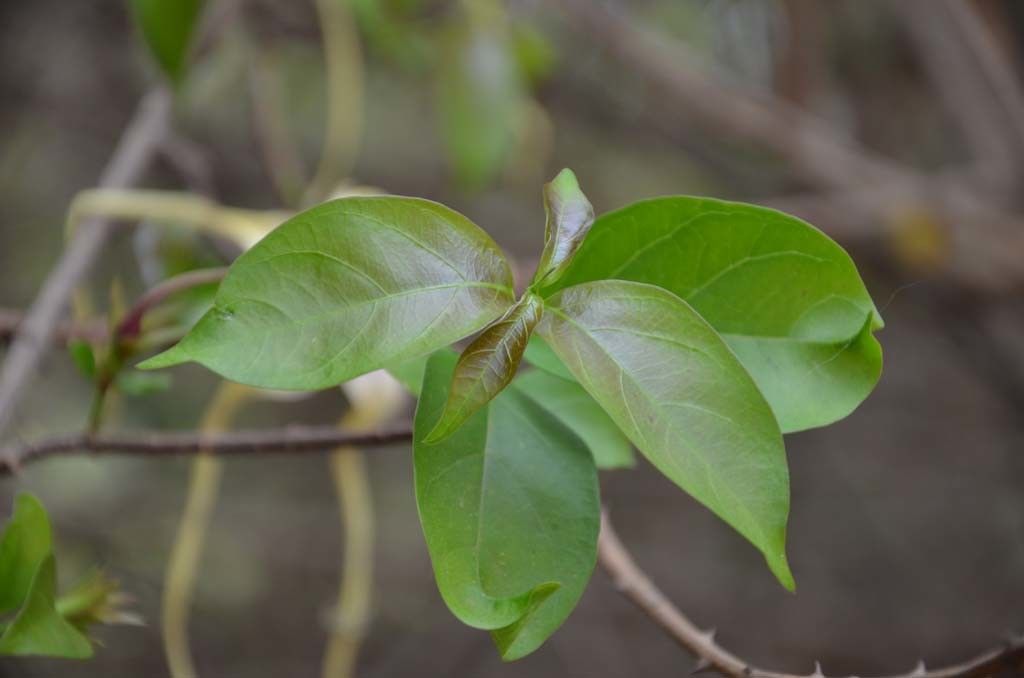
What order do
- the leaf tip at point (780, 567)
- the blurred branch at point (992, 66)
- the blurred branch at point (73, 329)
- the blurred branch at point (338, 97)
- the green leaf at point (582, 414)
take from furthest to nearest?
1. the blurred branch at point (992, 66)
2. the blurred branch at point (338, 97)
3. the blurred branch at point (73, 329)
4. the green leaf at point (582, 414)
5. the leaf tip at point (780, 567)

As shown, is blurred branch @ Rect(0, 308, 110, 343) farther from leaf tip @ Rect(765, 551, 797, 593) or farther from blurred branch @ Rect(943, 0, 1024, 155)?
blurred branch @ Rect(943, 0, 1024, 155)

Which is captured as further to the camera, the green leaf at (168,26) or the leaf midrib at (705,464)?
the green leaf at (168,26)

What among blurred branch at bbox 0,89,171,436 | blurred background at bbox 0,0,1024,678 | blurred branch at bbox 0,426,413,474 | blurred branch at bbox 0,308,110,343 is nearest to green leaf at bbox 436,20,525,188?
blurred background at bbox 0,0,1024,678

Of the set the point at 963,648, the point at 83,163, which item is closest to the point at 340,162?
the point at 83,163

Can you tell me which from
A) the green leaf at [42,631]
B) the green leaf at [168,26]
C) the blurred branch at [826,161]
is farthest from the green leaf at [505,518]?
the blurred branch at [826,161]

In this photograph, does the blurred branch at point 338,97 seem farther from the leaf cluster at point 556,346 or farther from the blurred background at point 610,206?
the leaf cluster at point 556,346

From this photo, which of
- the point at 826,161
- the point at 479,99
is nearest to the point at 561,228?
the point at 479,99
